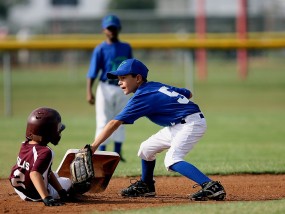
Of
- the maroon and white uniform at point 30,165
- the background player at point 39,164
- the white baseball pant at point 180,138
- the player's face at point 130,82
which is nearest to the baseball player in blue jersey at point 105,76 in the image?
the white baseball pant at point 180,138

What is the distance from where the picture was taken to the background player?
6.21 metres

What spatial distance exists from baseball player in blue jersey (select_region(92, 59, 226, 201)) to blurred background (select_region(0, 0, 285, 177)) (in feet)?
7.18

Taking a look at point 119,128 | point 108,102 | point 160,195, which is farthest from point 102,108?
point 160,195

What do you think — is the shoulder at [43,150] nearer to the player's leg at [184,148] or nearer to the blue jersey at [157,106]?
the blue jersey at [157,106]

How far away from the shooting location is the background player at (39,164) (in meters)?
6.21

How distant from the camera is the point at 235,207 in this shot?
5.83m

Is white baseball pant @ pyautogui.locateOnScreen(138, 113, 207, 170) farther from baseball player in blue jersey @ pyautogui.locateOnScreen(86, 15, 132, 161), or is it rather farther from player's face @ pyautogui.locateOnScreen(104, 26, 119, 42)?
player's face @ pyautogui.locateOnScreen(104, 26, 119, 42)

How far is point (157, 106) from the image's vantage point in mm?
6512

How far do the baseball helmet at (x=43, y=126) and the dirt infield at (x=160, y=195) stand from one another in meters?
0.62

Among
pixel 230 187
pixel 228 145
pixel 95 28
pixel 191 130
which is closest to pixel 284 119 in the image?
pixel 228 145

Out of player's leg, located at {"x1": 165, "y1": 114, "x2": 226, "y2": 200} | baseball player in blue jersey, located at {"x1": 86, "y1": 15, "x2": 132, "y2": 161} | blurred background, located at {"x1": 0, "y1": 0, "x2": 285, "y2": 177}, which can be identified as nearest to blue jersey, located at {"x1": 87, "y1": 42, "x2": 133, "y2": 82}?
baseball player in blue jersey, located at {"x1": 86, "y1": 15, "x2": 132, "y2": 161}

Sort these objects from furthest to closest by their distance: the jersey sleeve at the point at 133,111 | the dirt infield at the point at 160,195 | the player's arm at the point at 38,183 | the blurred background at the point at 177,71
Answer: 1. the blurred background at the point at 177,71
2. the jersey sleeve at the point at 133,111
3. the dirt infield at the point at 160,195
4. the player's arm at the point at 38,183

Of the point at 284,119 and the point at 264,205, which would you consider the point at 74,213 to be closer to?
the point at 264,205

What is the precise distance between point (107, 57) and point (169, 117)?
3.70m
